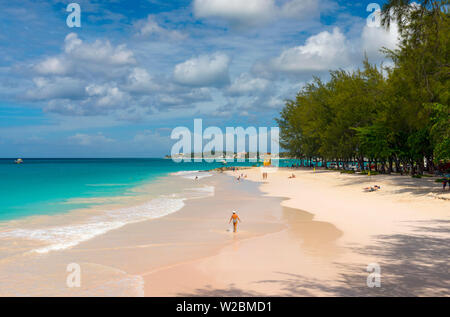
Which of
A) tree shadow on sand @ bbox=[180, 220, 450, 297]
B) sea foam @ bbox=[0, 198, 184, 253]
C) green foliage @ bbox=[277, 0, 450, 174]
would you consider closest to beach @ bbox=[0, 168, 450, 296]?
tree shadow on sand @ bbox=[180, 220, 450, 297]

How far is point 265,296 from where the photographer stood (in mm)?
9570

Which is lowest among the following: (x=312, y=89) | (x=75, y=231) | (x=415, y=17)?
(x=75, y=231)

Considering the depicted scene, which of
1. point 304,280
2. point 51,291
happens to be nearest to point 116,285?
point 51,291

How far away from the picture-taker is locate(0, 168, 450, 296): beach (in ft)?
34.2

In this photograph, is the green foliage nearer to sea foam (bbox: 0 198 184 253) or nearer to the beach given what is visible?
the beach

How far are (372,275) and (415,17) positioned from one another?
942 centimetres

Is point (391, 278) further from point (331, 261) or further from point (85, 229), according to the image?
point (85, 229)

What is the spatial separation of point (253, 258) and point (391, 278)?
502cm

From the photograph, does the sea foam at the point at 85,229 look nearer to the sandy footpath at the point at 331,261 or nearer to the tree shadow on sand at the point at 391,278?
the sandy footpath at the point at 331,261

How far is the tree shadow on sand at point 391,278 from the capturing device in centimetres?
959

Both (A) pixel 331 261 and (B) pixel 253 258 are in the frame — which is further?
(B) pixel 253 258

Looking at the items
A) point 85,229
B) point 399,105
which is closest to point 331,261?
point 85,229

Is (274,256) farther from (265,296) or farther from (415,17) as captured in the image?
(415,17)

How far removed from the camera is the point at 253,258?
13734 millimetres
